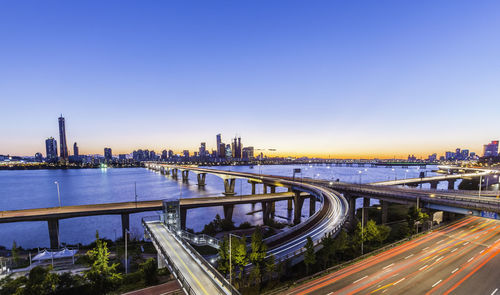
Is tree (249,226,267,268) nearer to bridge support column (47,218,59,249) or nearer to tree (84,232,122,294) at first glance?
tree (84,232,122,294)

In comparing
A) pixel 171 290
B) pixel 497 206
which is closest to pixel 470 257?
pixel 497 206

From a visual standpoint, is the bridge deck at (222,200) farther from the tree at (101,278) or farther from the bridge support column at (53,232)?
the tree at (101,278)

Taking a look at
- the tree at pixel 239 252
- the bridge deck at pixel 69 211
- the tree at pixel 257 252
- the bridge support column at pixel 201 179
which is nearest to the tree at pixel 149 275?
the tree at pixel 239 252

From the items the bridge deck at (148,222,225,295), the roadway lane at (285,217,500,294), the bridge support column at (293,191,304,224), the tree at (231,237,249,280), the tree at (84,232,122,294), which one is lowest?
the bridge support column at (293,191,304,224)

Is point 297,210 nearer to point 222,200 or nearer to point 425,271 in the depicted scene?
point 222,200

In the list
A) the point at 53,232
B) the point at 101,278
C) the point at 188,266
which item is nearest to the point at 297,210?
the point at 188,266

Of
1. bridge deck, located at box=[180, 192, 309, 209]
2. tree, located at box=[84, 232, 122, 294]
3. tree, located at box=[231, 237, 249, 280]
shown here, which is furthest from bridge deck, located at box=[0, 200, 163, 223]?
tree, located at box=[231, 237, 249, 280]
